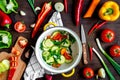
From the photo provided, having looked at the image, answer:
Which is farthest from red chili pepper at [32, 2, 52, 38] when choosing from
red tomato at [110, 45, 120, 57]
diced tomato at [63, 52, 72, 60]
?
red tomato at [110, 45, 120, 57]

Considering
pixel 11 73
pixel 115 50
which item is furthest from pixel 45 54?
pixel 115 50

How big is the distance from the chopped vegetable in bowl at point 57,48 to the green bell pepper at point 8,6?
0.53 ft

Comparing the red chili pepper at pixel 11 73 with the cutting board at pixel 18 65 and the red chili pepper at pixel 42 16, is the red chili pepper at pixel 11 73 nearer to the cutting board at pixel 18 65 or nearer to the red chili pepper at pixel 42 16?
the cutting board at pixel 18 65

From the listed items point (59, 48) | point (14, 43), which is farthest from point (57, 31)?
point (14, 43)

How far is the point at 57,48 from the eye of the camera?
1563 millimetres

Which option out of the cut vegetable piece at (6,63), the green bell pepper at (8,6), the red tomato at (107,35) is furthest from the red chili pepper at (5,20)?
the red tomato at (107,35)

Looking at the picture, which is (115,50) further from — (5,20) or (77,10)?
(5,20)

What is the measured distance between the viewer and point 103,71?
1.59 meters

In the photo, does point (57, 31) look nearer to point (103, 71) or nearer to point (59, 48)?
point (59, 48)

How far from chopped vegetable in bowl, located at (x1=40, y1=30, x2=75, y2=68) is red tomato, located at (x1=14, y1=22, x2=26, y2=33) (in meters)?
0.09

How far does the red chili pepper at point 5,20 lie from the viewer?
5.11ft

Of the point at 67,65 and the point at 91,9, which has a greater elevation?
the point at 91,9

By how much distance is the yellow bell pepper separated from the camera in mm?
1575

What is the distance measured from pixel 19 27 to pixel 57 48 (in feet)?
0.51
